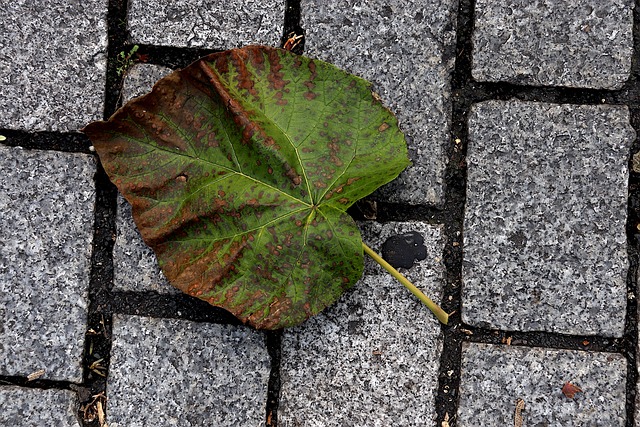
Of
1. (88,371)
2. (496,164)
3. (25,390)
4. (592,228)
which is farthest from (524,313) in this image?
(25,390)

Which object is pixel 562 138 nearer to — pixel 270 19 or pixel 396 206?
pixel 396 206

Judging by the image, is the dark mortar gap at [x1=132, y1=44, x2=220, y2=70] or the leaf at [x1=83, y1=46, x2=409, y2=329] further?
the dark mortar gap at [x1=132, y1=44, x2=220, y2=70]

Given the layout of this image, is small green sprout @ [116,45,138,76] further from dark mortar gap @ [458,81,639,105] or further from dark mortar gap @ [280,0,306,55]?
dark mortar gap @ [458,81,639,105]

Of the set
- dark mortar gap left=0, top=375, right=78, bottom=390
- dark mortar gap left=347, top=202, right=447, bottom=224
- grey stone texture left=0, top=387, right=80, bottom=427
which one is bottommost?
grey stone texture left=0, top=387, right=80, bottom=427

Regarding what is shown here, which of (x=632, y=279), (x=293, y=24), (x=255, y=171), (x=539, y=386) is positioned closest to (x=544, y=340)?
(x=539, y=386)

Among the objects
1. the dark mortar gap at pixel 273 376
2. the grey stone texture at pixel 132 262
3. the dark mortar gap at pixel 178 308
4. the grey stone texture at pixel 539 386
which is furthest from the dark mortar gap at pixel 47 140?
the grey stone texture at pixel 539 386

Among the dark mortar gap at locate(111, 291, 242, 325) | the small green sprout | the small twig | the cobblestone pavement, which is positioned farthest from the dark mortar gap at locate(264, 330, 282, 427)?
the small green sprout
